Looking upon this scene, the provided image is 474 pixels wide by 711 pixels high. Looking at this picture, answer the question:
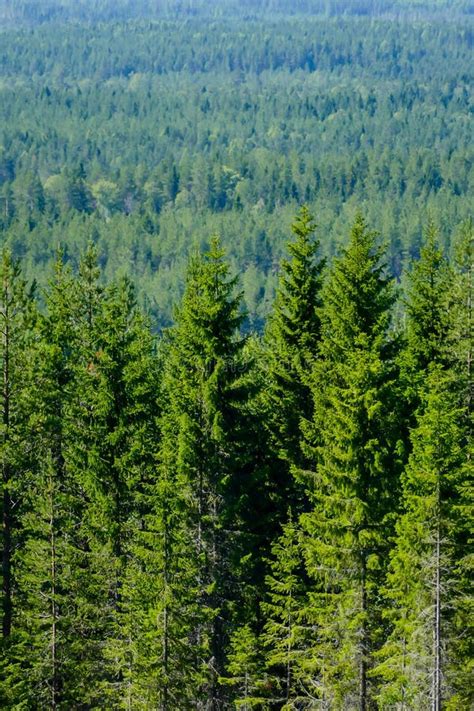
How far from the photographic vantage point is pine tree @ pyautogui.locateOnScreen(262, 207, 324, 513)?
26.9 m

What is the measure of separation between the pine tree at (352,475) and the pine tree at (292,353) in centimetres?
147

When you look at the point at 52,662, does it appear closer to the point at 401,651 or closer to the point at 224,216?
the point at 401,651

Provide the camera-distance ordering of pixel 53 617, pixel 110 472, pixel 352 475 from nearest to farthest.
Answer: pixel 352 475, pixel 53 617, pixel 110 472

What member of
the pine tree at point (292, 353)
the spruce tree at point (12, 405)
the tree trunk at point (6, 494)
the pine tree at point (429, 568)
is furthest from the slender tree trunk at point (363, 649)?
the tree trunk at point (6, 494)

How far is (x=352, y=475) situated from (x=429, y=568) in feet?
8.65

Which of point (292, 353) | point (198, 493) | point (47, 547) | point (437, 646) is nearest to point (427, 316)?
point (292, 353)

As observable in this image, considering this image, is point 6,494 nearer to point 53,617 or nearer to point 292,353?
point 53,617

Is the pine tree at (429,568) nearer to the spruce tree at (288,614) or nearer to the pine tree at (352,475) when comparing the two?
the pine tree at (352,475)

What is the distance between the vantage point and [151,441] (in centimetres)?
2800

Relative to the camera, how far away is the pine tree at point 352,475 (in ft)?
76.1

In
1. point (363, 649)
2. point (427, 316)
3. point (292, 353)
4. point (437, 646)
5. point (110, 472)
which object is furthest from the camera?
point (427, 316)

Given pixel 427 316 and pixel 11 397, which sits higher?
pixel 427 316

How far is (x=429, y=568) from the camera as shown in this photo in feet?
70.8

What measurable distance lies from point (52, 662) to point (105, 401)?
5951 mm
